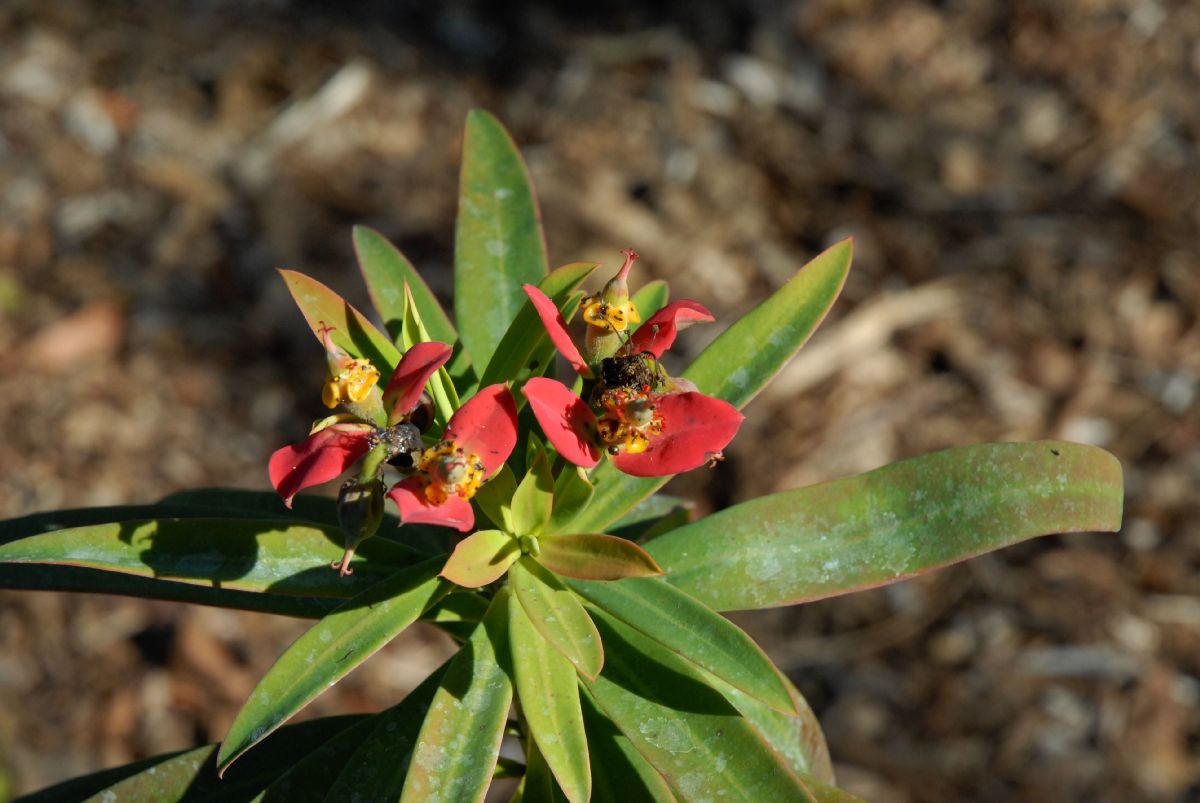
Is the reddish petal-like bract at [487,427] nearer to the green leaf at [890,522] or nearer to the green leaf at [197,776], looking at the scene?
the green leaf at [890,522]

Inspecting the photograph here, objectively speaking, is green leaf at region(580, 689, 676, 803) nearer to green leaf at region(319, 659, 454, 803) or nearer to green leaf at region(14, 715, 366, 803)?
green leaf at region(319, 659, 454, 803)

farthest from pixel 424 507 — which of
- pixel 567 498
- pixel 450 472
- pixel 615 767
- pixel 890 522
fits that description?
pixel 890 522

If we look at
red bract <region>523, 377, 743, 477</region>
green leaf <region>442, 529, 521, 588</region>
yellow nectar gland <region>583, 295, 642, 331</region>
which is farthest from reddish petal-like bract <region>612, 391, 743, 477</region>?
green leaf <region>442, 529, 521, 588</region>

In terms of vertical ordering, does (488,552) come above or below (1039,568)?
above

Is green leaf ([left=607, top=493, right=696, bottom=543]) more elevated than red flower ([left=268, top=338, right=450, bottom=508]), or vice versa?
red flower ([left=268, top=338, right=450, bottom=508])

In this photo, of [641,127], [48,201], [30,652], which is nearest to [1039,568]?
[641,127]

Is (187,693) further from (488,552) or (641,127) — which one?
(641,127)
